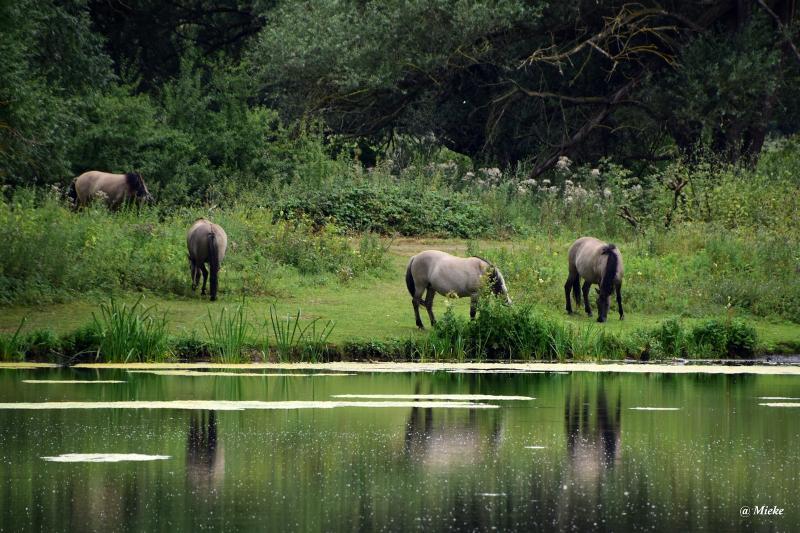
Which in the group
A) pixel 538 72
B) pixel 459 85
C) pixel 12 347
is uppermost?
pixel 538 72

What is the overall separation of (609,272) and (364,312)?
381 cm

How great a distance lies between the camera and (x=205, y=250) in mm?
23094

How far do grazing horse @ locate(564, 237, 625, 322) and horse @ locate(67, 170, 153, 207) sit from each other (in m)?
9.25

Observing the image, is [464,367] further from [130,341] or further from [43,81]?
→ [43,81]

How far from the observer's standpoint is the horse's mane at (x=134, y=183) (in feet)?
96.3

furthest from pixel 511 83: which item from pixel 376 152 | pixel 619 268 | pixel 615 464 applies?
pixel 615 464

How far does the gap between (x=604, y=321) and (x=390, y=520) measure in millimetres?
13381

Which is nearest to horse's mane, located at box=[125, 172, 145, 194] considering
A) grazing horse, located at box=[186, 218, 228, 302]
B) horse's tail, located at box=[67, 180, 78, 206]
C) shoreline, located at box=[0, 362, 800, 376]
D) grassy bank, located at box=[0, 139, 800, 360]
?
grassy bank, located at box=[0, 139, 800, 360]

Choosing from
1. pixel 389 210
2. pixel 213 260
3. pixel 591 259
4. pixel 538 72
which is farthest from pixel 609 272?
pixel 538 72

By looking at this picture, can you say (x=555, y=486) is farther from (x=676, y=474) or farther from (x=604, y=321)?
(x=604, y=321)

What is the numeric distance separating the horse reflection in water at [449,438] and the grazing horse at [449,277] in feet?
22.2

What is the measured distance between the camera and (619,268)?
2302 cm

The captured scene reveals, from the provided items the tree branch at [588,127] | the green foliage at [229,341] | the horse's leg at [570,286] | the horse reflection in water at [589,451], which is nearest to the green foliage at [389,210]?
the tree branch at [588,127]

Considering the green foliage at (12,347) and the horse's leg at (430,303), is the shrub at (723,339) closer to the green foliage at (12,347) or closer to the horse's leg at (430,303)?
the horse's leg at (430,303)
